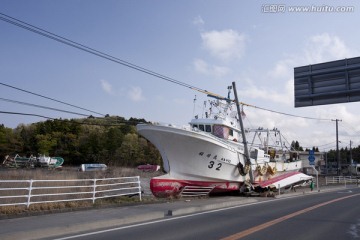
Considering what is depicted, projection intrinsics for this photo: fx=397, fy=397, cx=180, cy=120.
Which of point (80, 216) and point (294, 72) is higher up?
point (294, 72)

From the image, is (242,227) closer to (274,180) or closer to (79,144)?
(274,180)

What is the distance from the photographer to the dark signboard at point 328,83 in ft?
59.0

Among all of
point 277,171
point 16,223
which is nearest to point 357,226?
point 16,223

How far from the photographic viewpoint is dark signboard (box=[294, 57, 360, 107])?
1798cm

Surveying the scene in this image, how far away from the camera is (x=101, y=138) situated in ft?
332

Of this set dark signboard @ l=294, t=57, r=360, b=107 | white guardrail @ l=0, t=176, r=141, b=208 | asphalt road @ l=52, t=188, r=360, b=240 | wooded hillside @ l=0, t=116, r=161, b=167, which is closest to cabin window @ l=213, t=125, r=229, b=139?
dark signboard @ l=294, t=57, r=360, b=107

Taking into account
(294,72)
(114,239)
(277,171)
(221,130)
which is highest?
(294,72)

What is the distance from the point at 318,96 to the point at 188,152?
23.2 ft

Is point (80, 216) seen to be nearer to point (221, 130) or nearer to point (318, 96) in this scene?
point (318, 96)

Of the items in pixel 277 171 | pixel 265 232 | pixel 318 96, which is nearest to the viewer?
pixel 265 232

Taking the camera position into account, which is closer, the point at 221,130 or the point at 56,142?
the point at 221,130

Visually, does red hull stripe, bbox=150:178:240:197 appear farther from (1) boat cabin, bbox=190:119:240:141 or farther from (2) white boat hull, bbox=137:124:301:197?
(1) boat cabin, bbox=190:119:240:141

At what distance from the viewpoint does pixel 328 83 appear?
18797 mm

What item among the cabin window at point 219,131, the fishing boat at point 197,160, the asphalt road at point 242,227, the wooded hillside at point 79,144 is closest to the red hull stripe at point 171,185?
the fishing boat at point 197,160
